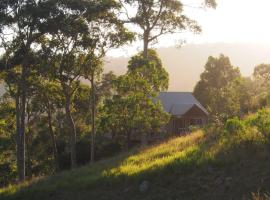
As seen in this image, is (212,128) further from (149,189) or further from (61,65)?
(61,65)

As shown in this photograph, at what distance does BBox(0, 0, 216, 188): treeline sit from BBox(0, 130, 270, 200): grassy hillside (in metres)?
13.0

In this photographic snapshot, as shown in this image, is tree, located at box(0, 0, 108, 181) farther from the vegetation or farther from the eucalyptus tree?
the vegetation

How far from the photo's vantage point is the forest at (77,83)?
2716 cm

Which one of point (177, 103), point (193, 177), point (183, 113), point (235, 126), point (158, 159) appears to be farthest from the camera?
point (177, 103)

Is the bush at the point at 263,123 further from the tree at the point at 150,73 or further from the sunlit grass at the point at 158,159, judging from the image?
the tree at the point at 150,73

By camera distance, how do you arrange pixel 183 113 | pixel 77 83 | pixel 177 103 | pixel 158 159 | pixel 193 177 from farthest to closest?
1. pixel 177 103
2. pixel 183 113
3. pixel 77 83
4. pixel 158 159
5. pixel 193 177

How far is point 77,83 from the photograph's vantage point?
3247cm

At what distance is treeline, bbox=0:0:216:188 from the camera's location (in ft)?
89.4

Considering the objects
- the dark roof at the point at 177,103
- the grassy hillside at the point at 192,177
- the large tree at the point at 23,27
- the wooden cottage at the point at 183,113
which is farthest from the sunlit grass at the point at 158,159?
the dark roof at the point at 177,103

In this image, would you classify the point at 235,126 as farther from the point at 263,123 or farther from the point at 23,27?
the point at 23,27

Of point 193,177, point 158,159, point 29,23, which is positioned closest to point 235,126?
point 158,159

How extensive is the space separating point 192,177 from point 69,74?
2034 cm

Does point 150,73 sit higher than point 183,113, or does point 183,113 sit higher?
point 150,73

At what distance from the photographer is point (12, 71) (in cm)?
3008
